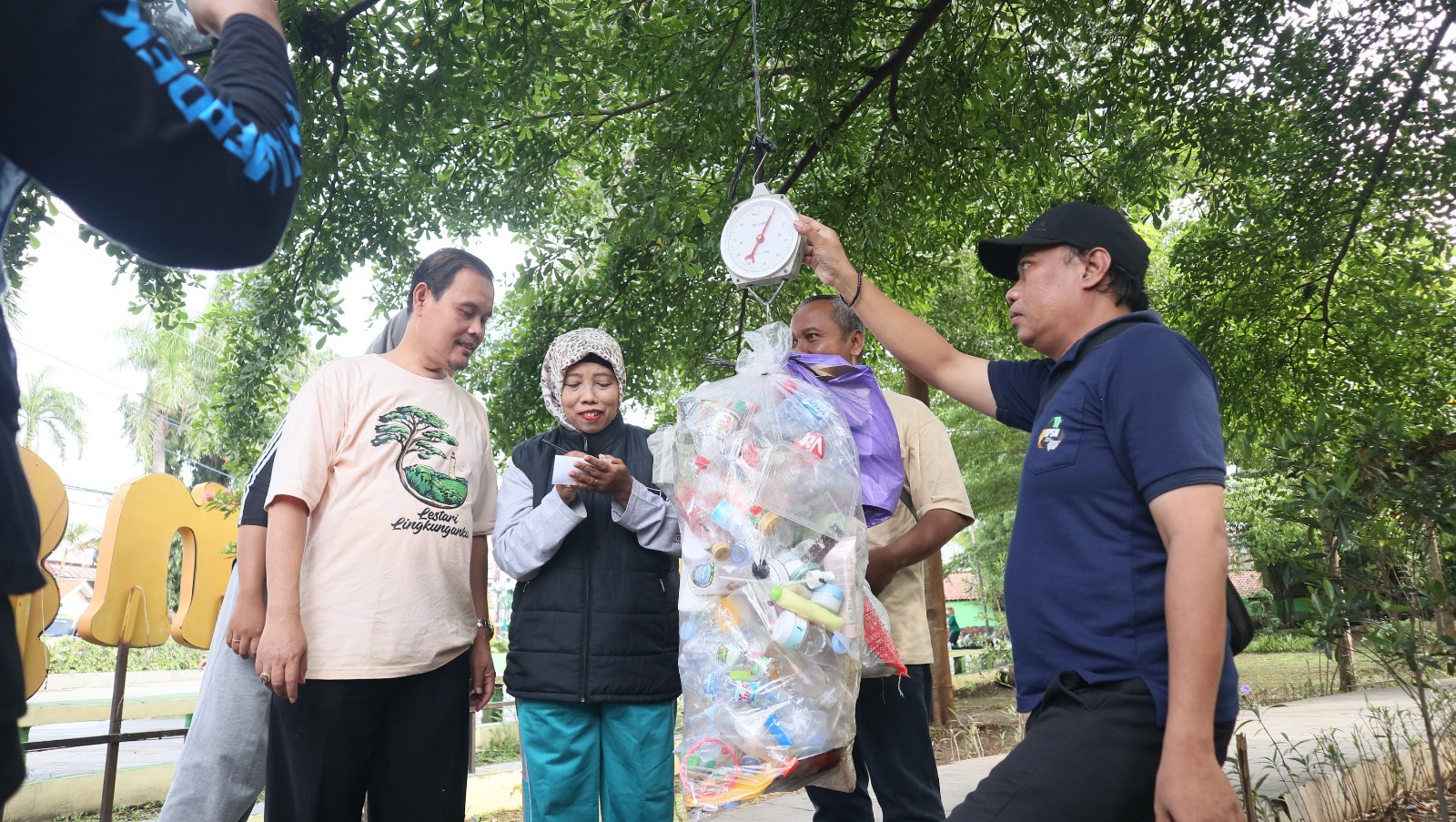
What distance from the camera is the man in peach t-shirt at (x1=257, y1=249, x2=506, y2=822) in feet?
8.65

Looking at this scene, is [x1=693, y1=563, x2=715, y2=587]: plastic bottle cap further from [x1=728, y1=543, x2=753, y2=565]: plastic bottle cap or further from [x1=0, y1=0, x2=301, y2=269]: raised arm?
[x1=0, y1=0, x2=301, y2=269]: raised arm

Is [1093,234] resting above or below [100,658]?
above

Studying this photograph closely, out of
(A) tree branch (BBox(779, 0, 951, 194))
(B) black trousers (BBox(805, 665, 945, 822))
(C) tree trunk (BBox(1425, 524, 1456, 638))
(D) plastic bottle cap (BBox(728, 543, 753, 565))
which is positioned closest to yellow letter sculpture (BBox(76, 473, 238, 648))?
(A) tree branch (BBox(779, 0, 951, 194))

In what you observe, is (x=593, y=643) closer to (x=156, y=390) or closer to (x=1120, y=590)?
(x=1120, y=590)

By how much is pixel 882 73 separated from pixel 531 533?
4.35 m

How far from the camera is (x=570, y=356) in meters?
3.39

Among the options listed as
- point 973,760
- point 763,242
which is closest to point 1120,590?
point 763,242

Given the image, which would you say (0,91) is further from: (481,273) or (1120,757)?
(481,273)

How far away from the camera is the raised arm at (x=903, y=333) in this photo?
272cm

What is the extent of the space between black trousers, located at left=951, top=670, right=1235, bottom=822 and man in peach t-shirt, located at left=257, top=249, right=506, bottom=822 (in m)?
1.64

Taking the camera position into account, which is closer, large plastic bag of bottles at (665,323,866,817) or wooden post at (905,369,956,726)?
large plastic bag of bottles at (665,323,866,817)

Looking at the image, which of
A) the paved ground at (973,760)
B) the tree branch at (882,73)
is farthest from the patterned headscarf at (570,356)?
the tree branch at (882,73)

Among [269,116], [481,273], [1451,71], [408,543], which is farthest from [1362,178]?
[269,116]

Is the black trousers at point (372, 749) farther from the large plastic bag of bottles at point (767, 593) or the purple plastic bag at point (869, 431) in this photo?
the purple plastic bag at point (869, 431)
